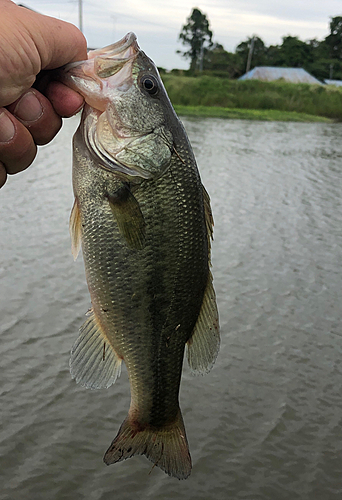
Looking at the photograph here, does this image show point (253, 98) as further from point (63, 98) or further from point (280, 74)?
point (63, 98)

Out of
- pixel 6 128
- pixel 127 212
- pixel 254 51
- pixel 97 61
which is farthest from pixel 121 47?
pixel 254 51

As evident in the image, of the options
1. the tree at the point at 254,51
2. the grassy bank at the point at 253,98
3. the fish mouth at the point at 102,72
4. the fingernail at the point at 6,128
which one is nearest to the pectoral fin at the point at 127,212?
the fish mouth at the point at 102,72

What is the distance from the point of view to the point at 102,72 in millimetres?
2059

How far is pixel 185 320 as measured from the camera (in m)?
2.27

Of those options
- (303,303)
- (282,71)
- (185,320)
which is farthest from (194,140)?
(282,71)

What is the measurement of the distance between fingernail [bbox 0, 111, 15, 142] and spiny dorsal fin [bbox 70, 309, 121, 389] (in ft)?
2.70

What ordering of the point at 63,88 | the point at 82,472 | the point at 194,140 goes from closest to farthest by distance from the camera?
1. the point at 63,88
2. the point at 82,472
3. the point at 194,140

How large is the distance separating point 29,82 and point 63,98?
146mm

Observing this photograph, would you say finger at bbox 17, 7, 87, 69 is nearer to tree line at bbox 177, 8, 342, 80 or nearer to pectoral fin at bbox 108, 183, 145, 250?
pectoral fin at bbox 108, 183, 145, 250

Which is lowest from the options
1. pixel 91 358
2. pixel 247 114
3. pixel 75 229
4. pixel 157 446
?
pixel 247 114

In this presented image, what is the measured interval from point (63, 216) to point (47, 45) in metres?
6.63

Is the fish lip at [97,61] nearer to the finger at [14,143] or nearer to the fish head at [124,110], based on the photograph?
the fish head at [124,110]

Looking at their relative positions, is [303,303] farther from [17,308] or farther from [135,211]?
[135,211]

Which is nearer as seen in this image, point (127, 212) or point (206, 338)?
point (127, 212)
